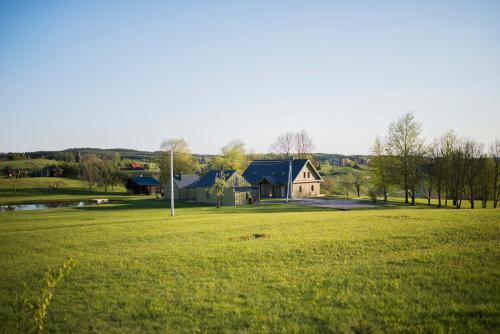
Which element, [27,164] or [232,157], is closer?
[232,157]

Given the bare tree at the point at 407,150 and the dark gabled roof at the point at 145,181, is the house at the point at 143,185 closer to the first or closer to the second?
the dark gabled roof at the point at 145,181

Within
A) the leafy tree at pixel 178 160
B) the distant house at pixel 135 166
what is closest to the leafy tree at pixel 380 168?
the leafy tree at pixel 178 160

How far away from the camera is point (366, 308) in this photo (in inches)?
307

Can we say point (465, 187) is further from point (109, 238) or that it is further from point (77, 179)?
point (77, 179)

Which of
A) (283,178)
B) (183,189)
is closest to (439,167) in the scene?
(283,178)

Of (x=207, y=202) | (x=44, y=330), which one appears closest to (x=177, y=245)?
(x=44, y=330)

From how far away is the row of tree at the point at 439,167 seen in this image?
144ft

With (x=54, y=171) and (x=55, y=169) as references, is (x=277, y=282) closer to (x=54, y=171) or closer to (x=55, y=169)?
(x=54, y=171)

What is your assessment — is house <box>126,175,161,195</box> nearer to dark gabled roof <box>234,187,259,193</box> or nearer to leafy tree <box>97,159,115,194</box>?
leafy tree <box>97,159,115,194</box>

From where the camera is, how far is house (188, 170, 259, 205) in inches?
1991

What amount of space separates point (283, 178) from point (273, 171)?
3.29m

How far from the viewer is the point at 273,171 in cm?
6241

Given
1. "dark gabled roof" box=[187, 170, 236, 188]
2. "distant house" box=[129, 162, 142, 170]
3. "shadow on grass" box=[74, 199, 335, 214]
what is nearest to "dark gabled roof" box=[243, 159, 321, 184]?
"dark gabled roof" box=[187, 170, 236, 188]

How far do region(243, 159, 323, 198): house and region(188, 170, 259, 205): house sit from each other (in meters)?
6.50
